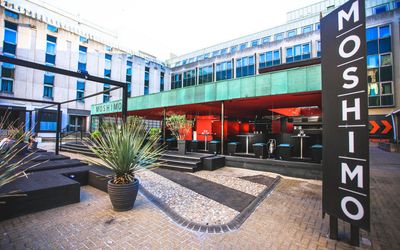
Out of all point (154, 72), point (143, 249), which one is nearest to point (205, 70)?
point (154, 72)

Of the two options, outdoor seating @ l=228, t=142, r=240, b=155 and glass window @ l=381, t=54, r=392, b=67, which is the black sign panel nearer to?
outdoor seating @ l=228, t=142, r=240, b=155

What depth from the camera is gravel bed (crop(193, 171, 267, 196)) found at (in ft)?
16.3

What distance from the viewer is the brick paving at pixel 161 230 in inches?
99.7

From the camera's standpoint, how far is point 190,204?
3.96 metres

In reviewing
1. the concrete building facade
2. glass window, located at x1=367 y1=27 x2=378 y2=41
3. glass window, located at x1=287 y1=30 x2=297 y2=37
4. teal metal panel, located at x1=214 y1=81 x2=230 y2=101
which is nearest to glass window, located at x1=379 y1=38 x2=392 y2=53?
glass window, located at x1=367 y1=27 x2=378 y2=41

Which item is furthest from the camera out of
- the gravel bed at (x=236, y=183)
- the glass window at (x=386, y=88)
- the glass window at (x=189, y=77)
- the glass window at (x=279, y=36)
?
the glass window at (x=189, y=77)

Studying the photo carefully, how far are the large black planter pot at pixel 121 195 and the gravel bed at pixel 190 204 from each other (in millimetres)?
885

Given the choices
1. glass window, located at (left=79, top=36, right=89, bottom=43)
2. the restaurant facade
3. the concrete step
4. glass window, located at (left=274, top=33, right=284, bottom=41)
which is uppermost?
glass window, located at (left=274, top=33, right=284, bottom=41)

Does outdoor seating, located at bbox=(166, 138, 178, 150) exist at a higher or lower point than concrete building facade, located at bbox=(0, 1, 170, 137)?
lower

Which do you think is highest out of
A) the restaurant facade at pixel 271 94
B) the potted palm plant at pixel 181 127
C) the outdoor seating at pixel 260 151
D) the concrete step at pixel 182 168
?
the restaurant facade at pixel 271 94

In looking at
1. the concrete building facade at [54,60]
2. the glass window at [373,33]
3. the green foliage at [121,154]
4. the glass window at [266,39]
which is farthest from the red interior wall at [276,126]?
the concrete building facade at [54,60]

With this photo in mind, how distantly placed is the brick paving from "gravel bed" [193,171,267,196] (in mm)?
973

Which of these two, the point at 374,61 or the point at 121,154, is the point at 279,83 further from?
the point at 374,61

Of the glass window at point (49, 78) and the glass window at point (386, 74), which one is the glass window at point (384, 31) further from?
the glass window at point (49, 78)
